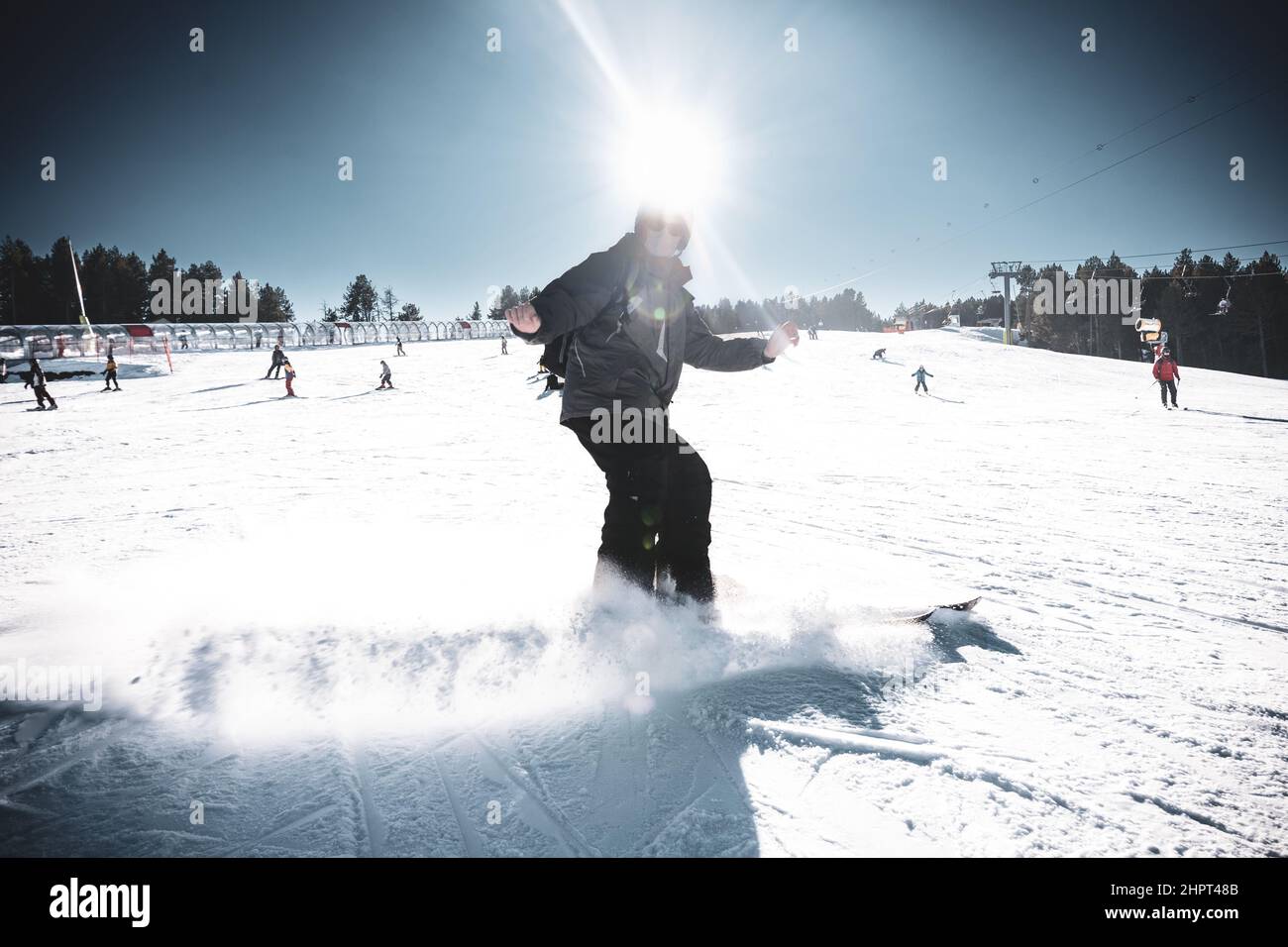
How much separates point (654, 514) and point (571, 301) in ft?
3.34

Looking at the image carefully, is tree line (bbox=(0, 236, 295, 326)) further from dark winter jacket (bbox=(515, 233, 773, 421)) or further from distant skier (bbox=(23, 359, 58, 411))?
dark winter jacket (bbox=(515, 233, 773, 421))

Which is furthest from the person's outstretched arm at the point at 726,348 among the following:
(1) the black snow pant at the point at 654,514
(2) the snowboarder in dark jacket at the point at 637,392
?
(1) the black snow pant at the point at 654,514

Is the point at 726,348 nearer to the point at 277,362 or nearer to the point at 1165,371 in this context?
the point at 1165,371

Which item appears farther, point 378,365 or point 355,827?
point 378,365

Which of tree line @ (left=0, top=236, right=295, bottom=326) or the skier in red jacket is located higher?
tree line @ (left=0, top=236, right=295, bottom=326)

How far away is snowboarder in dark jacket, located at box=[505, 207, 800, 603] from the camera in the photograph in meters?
2.50

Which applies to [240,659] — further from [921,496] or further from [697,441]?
[697,441]

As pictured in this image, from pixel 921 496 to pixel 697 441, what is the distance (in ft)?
20.8

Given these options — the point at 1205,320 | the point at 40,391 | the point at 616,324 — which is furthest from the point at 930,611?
the point at 1205,320

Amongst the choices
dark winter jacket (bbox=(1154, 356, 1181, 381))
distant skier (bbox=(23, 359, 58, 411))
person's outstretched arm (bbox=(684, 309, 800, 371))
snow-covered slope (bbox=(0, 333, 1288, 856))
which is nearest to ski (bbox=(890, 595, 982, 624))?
snow-covered slope (bbox=(0, 333, 1288, 856))

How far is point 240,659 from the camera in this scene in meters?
2.38

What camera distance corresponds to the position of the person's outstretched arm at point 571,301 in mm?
2322
